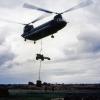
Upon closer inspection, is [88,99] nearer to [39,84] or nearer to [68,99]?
[68,99]

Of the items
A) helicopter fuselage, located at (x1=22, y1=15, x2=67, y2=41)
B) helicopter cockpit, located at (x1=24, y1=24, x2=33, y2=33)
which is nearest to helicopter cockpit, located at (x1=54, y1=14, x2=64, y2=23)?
helicopter fuselage, located at (x1=22, y1=15, x2=67, y2=41)

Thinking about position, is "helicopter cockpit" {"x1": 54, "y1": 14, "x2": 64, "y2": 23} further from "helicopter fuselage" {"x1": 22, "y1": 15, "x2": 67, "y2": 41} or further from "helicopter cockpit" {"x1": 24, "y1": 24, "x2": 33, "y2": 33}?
"helicopter cockpit" {"x1": 24, "y1": 24, "x2": 33, "y2": 33}

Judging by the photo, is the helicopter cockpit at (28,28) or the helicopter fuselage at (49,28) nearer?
the helicopter fuselage at (49,28)

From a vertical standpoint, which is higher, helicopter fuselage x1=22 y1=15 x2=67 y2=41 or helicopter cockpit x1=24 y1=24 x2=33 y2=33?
helicopter cockpit x1=24 y1=24 x2=33 y2=33

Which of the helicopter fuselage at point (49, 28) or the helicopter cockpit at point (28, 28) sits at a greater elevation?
the helicopter cockpit at point (28, 28)

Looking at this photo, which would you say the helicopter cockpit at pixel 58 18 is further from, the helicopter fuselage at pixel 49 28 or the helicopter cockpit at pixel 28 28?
the helicopter cockpit at pixel 28 28

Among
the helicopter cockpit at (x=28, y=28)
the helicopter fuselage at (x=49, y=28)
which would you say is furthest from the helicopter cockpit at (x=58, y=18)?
the helicopter cockpit at (x=28, y=28)

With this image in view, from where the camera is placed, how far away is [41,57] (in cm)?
7656

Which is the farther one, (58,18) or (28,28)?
(28,28)

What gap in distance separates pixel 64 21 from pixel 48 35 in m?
6.12

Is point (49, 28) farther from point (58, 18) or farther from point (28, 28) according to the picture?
point (28, 28)

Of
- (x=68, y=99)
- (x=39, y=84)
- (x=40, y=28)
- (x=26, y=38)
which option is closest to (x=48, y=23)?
(x=40, y=28)

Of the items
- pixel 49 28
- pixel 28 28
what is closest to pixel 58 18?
pixel 49 28

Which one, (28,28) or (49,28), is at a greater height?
(28,28)
